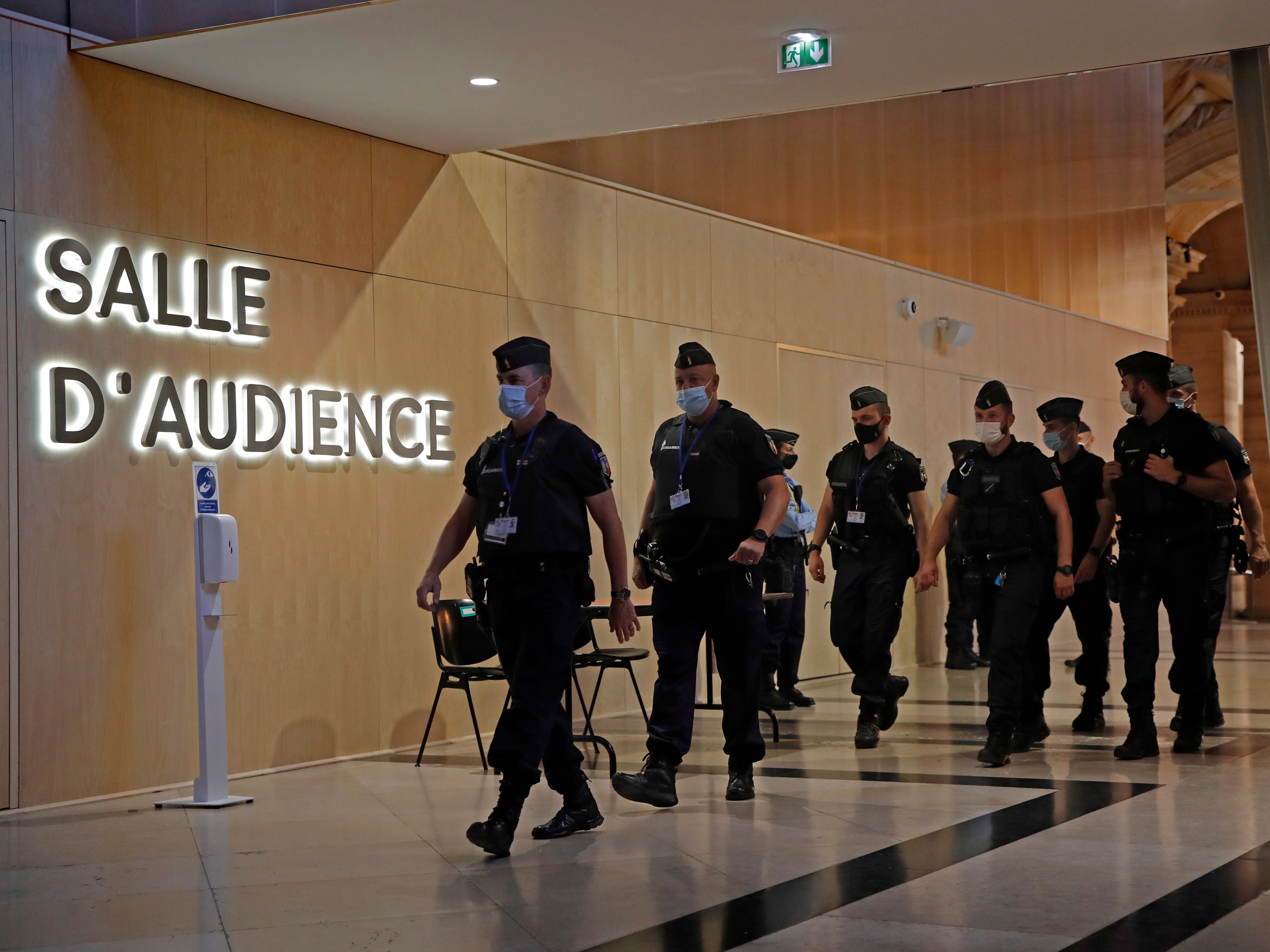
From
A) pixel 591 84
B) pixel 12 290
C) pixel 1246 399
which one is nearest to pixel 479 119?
pixel 591 84

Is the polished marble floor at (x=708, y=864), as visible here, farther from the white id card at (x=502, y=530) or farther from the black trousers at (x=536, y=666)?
the white id card at (x=502, y=530)

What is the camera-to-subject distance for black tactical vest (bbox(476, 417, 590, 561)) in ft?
15.3

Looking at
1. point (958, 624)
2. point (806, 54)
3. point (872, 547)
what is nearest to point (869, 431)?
point (872, 547)

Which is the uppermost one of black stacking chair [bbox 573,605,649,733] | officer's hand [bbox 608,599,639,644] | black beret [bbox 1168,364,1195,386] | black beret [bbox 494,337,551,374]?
black beret [bbox 1168,364,1195,386]

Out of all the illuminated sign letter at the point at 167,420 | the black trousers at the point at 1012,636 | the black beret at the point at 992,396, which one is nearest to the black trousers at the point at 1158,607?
the black trousers at the point at 1012,636

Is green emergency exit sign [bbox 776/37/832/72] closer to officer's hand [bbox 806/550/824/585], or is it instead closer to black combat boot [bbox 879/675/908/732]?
officer's hand [bbox 806/550/824/585]

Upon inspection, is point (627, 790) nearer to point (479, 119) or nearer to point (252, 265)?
point (252, 265)

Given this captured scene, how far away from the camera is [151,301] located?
624cm

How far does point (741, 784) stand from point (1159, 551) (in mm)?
2190

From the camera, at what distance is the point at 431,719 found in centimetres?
650

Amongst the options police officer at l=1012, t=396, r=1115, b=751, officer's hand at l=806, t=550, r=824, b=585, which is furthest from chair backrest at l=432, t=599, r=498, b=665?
police officer at l=1012, t=396, r=1115, b=751

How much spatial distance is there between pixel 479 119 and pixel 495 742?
3677 mm

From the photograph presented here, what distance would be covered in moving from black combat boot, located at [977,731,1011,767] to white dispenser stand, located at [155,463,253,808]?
3.14m

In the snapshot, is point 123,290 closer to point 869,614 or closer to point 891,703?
point 869,614
